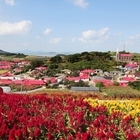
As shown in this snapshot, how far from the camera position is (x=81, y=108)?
751 cm

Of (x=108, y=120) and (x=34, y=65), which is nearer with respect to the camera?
(x=108, y=120)

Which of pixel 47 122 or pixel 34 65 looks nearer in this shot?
pixel 47 122

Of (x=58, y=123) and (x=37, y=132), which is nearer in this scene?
(x=37, y=132)

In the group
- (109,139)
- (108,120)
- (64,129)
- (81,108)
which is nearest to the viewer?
(109,139)

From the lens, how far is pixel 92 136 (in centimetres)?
509

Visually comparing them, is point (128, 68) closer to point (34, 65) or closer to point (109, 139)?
point (34, 65)

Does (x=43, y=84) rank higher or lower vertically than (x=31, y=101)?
lower

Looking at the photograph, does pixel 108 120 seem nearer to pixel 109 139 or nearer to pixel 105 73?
pixel 109 139

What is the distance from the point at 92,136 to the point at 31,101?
137 inches

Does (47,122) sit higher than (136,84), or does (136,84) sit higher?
(47,122)

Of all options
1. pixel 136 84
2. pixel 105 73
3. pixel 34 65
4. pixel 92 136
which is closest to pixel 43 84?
pixel 136 84

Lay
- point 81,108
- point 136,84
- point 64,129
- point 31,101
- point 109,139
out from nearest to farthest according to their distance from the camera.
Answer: point 109,139
point 64,129
point 81,108
point 31,101
point 136,84

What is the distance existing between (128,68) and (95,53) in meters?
10.9

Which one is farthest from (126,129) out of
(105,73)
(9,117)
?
(105,73)
